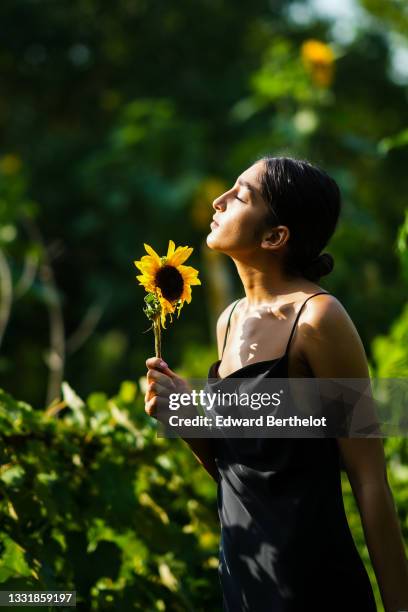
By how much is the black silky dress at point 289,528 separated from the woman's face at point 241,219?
0.19 m

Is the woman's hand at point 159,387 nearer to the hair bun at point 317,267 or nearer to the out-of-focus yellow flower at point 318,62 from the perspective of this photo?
the hair bun at point 317,267

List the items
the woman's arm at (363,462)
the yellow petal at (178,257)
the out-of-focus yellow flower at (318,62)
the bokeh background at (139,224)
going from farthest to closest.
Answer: the out-of-focus yellow flower at (318,62)
the bokeh background at (139,224)
the yellow petal at (178,257)
the woman's arm at (363,462)

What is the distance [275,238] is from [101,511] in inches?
38.6

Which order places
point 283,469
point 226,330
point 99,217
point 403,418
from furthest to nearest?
point 99,217
point 403,418
point 226,330
point 283,469

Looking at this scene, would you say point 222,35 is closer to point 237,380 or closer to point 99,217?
point 99,217

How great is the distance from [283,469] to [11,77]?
11989mm

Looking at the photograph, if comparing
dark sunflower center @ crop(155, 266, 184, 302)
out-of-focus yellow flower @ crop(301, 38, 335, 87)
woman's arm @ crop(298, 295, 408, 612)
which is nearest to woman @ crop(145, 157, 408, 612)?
woman's arm @ crop(298, 295, 408, 612)

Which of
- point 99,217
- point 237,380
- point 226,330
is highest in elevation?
point 99,217

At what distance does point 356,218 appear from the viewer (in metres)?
7.01

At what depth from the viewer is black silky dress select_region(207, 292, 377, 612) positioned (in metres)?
1.71

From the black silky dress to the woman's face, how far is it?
0.63 ft

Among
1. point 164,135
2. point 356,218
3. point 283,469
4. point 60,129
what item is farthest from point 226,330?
point 60,129

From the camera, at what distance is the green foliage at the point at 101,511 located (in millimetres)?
2156

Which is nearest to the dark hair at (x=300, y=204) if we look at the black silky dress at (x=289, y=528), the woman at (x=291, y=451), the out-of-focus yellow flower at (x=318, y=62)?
the woman at (x=291, y=451)
